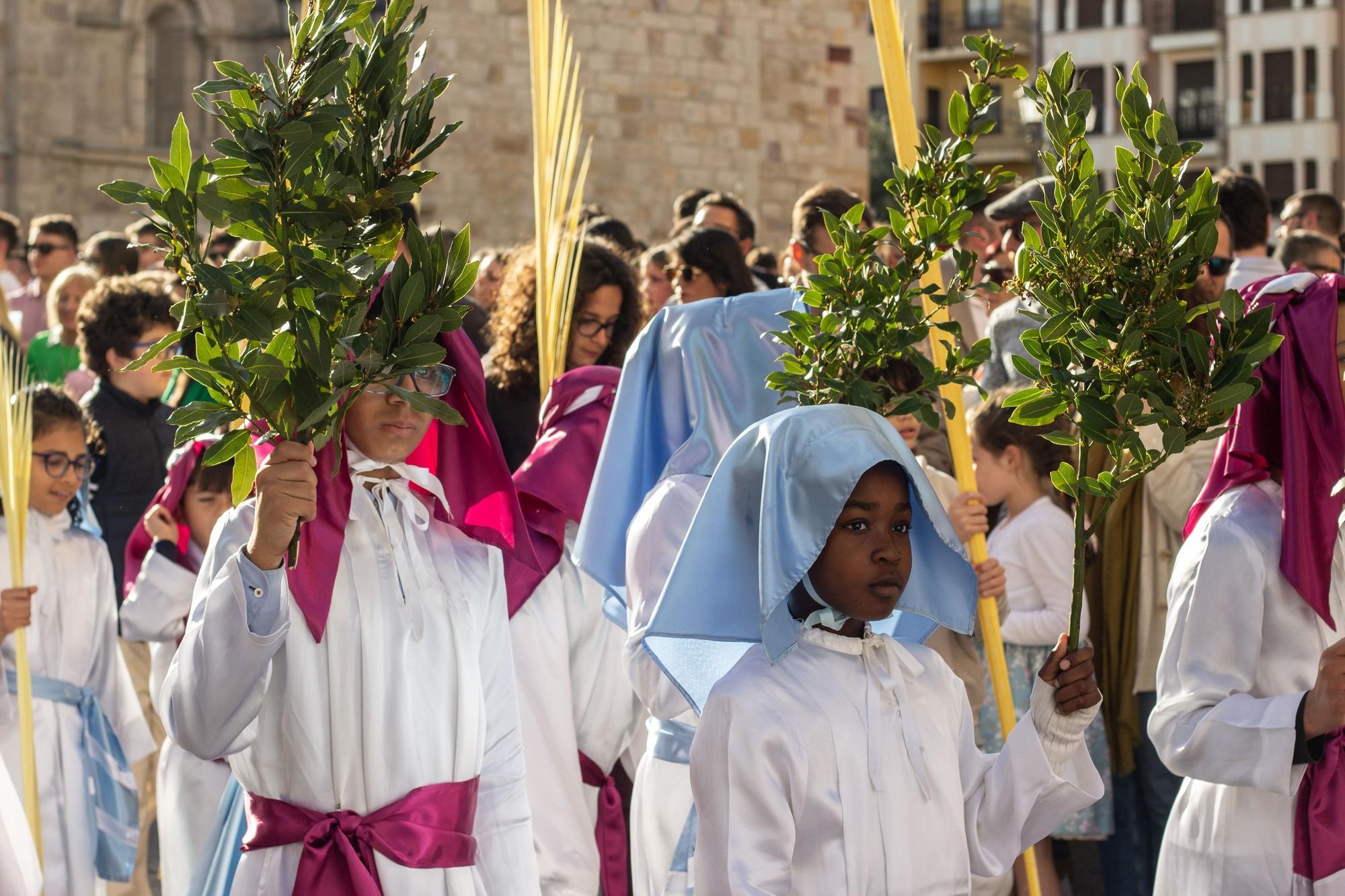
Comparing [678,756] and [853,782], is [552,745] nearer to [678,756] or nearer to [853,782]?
[678,756]

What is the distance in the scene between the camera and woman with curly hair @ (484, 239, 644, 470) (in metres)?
5.70

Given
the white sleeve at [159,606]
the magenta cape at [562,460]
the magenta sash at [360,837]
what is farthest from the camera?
the white sleeve at [159,606]

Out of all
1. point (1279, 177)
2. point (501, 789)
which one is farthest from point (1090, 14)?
point (501, 789)

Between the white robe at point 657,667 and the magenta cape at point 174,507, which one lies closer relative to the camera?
the white robe at point 657,667

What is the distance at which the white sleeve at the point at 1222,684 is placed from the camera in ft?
11.6

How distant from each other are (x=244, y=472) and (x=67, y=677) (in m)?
2.89

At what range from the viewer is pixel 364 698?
11.0 feet

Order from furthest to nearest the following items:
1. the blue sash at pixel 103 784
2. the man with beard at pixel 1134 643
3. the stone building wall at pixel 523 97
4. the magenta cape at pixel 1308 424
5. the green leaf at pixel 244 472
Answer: the stone building wall at pixel 523 97 < the man with beard at pixel 1134 643 < the blue sash at pixel 103 784 < the magenta cape at pixel 1308 424 < the green leaf at pixel 244 472

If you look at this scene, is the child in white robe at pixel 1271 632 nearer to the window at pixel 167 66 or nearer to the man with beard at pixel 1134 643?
the man with beard at pixel 1134 643

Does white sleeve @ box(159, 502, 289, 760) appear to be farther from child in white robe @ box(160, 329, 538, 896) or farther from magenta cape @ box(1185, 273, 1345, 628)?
magenta cape @ box(1185, 273, 1345, 628)

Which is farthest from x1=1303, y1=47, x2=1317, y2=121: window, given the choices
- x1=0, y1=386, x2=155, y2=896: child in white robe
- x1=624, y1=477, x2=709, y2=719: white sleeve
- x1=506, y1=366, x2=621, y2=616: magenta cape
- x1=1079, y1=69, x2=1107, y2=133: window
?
x1=624, y1=477, x2=709, y2=719: white sleeve

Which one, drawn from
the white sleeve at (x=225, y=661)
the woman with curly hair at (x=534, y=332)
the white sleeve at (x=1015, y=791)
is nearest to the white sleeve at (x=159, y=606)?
the woman with curly hair at (x=534, y=332)

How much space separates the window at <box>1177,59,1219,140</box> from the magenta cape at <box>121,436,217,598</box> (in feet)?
158

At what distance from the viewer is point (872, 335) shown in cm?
355
